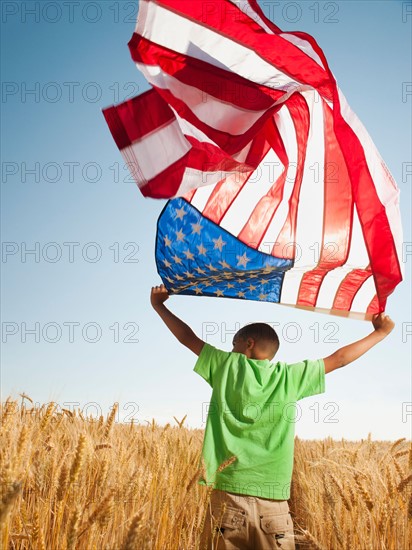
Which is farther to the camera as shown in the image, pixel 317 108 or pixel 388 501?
pixel 317 108

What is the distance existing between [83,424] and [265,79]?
3094 millimetres

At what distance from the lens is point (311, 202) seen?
157 inches

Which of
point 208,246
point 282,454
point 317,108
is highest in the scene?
point 317,108

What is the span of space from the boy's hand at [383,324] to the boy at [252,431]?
0.27m

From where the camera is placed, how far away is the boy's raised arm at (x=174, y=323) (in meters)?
3.42

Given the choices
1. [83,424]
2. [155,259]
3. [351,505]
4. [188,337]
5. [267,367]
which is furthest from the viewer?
[83,424]

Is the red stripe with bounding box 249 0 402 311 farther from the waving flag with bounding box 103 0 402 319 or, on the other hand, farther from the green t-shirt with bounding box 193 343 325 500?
the green t-shirt with bounding box 193 343 325 500

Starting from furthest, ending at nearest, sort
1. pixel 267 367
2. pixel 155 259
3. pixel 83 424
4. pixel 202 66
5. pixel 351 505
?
pixel 83 424, pixel 155 259, pixel 202 66, pixel 267 367, pixel 351 505

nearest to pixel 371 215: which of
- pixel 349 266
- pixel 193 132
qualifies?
pixel 349 266

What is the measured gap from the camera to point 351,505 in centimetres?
299

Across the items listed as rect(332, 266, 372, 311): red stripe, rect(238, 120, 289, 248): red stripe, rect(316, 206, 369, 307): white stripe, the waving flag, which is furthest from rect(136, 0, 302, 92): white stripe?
rect(332, 266, 372, 311): red stripe

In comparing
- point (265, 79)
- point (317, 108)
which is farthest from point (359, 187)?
point (265, 79)

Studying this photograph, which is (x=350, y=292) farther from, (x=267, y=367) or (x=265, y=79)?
(x=265, y=79)

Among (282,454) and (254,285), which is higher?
(254,285)
